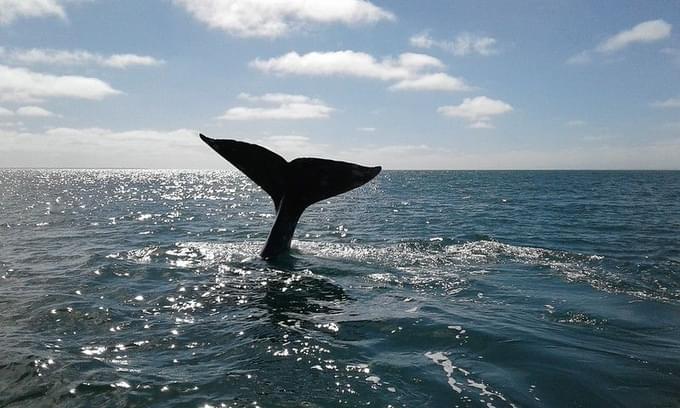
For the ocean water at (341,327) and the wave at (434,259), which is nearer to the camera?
the ocean water at (341,327)

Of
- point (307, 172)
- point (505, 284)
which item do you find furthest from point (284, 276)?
point (505, 284)

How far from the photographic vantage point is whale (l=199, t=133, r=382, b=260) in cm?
1027

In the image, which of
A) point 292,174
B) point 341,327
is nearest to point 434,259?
point 292,174

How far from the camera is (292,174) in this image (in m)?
11.0

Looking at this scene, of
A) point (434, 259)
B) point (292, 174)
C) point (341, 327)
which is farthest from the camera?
point (434, 259)

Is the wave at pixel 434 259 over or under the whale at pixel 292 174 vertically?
under

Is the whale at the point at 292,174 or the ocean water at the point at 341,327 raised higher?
the whale at the point at 292,174

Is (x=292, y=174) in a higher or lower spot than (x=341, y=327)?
higher

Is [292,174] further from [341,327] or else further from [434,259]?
[341,327]

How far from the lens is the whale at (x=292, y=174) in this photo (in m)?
10.3

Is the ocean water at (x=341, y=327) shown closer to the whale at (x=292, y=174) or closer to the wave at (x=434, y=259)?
the wave at (x=434, y=259)

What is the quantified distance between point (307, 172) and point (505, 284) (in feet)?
16.0

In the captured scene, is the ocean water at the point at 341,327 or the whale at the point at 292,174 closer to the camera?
the ocean water at the point at 341,327

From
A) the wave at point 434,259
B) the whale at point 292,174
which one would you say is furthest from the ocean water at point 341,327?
the whale at point 292,174
